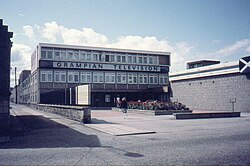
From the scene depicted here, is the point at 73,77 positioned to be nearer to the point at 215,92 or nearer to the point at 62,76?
the point at 62,76

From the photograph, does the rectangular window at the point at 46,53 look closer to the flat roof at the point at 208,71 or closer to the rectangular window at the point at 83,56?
the rectangular window at the point at 83,56

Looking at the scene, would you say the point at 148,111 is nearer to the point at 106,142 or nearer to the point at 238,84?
the point at 238,84

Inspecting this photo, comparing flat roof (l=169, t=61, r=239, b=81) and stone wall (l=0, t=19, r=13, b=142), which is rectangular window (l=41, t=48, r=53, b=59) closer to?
flat roof (l=169, t=61, r=239, b=81)

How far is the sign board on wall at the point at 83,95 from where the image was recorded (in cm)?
1548

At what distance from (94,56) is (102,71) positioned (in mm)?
3223

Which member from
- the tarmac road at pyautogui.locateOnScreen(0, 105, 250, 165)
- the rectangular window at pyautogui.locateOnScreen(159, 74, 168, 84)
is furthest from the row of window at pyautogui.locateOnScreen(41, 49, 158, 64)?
the tarmac road at pyautogui.locateOnScreen(0, 105, 250, 165)

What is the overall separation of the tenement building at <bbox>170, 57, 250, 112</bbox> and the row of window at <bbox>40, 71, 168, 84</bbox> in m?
10.6

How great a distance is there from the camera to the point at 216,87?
3139cm

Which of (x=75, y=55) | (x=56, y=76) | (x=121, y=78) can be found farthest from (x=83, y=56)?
(x=121, y=78)

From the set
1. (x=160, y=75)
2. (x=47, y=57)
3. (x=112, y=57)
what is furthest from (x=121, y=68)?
(x=47, y=57)

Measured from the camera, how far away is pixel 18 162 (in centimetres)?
652

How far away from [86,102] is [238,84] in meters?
19.7

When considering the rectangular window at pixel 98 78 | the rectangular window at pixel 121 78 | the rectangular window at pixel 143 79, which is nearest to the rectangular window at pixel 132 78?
the rectangular window at pixel 121 78

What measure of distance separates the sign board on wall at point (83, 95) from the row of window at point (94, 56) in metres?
28.0
